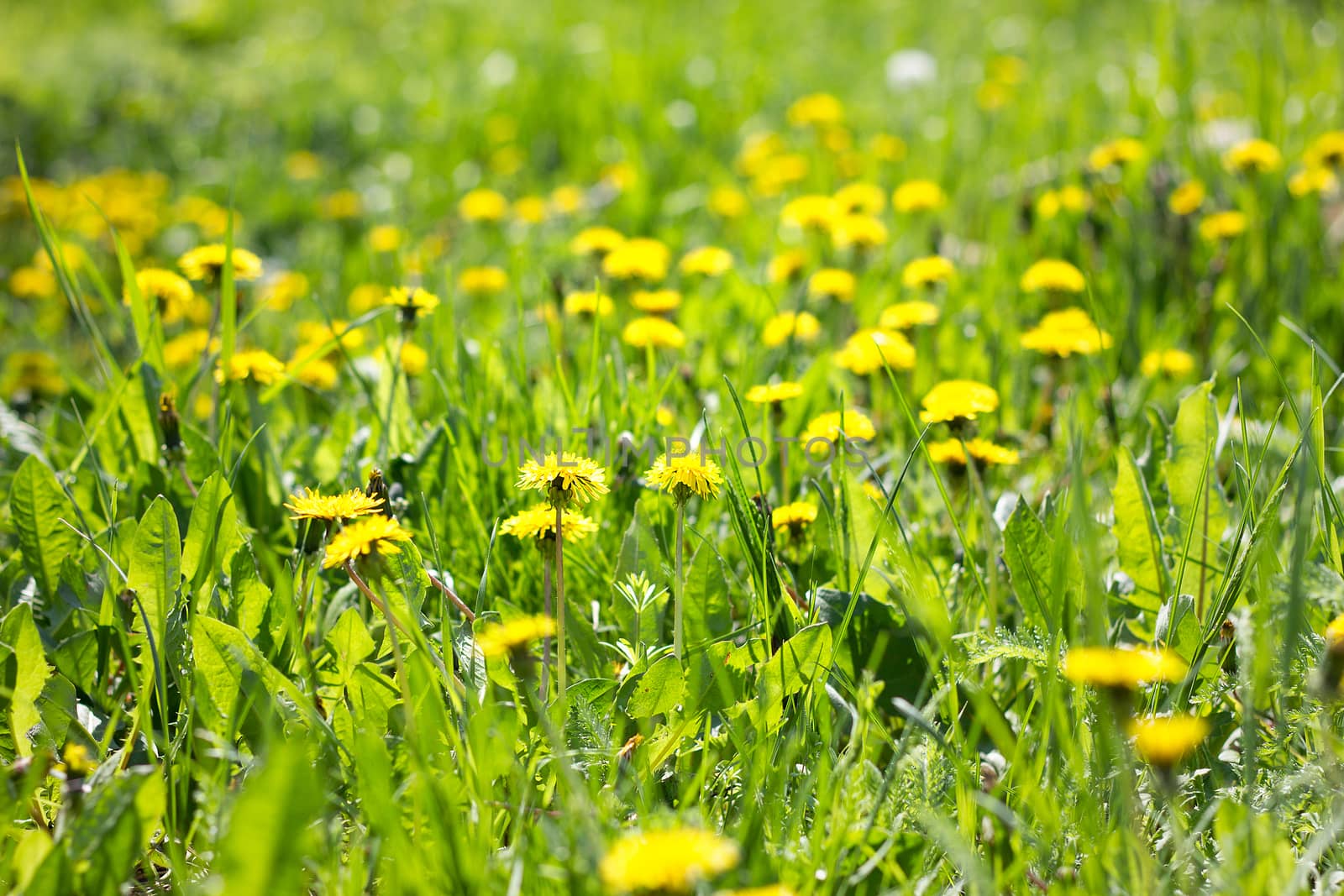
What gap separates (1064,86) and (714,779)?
421 centimetres

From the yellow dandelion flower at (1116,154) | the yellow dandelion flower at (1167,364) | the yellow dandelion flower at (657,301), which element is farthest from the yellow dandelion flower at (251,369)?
the yellow dandelion flower at (1116,154)

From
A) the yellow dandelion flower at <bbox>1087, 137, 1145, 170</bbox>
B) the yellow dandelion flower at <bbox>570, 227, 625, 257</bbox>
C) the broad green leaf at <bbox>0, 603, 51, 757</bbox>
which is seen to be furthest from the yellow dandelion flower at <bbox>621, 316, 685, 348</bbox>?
the yellow dandelion flower at <bbox>1087, 137, 1145, 170</bbox>

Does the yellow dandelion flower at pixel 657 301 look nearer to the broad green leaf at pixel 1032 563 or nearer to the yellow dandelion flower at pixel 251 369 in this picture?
the yellow dandelion flower at pixel 251 369

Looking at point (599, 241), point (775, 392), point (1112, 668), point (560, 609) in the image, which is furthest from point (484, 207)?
point (1112, 668)

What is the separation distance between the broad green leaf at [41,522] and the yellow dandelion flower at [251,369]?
0.35m

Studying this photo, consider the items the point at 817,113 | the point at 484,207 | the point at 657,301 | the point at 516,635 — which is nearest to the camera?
the point at 516,635

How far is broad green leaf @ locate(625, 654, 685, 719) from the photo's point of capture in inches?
51.3

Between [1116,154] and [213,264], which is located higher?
[213,264]

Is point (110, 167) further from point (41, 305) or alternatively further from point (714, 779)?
point (714, 779)

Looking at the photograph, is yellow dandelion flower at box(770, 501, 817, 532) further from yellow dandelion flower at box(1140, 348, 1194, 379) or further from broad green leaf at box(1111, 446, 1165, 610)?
yellow dandelion flower at box(1140, 348, 1194, 379)

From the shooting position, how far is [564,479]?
1.28m

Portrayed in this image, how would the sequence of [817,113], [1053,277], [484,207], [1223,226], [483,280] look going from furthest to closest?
[817,113] → [484,207] → [483,280] → [1223,226] → [1053,277]

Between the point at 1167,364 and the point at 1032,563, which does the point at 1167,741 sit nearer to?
the point at 1032,563

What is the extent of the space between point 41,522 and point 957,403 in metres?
1.42
